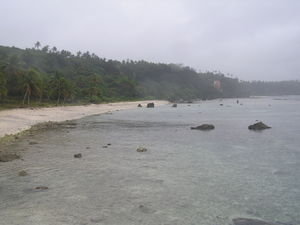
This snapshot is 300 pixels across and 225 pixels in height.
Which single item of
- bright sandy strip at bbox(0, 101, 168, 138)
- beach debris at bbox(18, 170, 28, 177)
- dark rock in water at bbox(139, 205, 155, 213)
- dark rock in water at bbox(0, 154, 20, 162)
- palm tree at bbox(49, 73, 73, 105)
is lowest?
dark rock in water at bbox(139, 205, 155, 213)

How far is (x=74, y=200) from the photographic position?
51.3 feet

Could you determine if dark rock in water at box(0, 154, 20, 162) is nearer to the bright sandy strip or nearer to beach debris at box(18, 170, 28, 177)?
beach debris at box(18, 170, 28, 177)

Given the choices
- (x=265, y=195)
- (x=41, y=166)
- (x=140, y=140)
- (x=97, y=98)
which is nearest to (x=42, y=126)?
(x=140, y=140)

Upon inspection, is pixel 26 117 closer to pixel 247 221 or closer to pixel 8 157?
pixel 8 157

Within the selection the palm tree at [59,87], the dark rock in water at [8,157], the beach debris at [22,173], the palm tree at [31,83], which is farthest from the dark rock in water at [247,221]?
the palm tree at [59,87]

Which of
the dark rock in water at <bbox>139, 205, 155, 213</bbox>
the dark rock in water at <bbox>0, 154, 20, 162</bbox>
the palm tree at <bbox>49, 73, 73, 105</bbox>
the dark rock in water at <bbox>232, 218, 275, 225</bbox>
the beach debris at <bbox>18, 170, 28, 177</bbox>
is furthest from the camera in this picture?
the palm tree at <bbox>49, 73, 73, 105</bbox>

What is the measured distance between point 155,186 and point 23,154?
14.2m

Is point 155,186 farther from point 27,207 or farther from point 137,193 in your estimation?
point 27,207

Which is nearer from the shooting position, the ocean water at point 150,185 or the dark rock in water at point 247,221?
A: the dark rock in water at point 247,221

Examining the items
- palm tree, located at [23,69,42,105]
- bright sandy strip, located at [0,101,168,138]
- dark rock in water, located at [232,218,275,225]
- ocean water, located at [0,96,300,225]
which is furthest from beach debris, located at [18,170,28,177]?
palm tree, located at [23,69,42,105]

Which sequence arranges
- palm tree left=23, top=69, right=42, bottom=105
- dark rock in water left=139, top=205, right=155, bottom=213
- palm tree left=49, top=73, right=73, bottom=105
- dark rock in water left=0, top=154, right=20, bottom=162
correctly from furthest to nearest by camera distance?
1. palm tree left=49, top=73, right=73, bottom=105
2. palm tree left=23, top=69, right=42, bottom=105
3. dark rock in water left=0, top=154, right=20, bottom=162
4. dark rock in water left=139, top=205, right=155, bottom=213

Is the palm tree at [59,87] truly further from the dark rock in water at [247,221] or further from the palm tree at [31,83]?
the dark rock in water at [247,221]

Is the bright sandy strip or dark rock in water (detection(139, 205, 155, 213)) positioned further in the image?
the bright sandy strip

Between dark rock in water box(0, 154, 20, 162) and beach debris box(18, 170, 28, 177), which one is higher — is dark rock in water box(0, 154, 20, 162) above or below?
above
